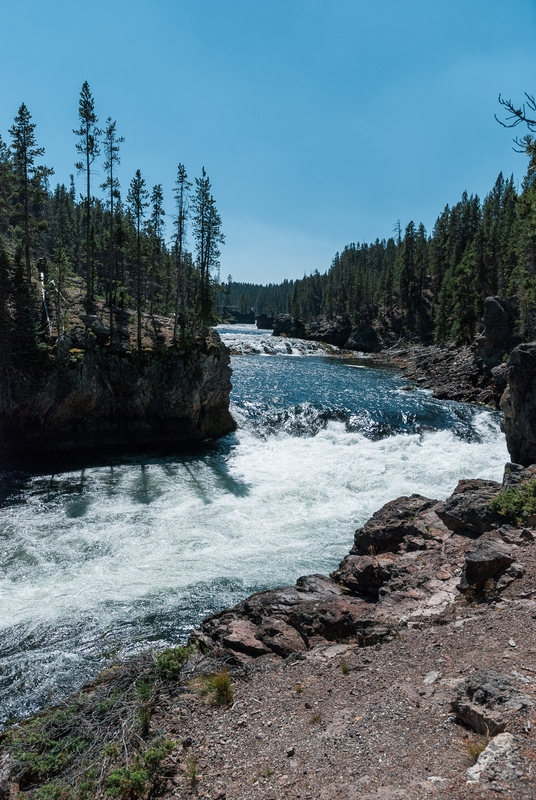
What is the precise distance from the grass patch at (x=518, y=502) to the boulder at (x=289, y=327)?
96.4 metres

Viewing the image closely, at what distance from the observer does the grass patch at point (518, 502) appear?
34.9 feet

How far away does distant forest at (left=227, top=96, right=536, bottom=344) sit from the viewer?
138 feet

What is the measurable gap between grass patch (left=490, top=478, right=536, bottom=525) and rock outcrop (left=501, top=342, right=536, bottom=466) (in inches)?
419

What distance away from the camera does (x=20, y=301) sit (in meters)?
22.3

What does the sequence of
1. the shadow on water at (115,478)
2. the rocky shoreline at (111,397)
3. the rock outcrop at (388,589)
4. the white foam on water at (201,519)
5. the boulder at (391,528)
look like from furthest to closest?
the rocky shoreline at (111,397), the shadow on water at (115,478), the white foam on water at (201,519), the boulder at (391,528), the rock outcrop at (388,589)

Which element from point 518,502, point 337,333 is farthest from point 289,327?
point 518,502

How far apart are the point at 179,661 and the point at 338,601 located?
3.85m

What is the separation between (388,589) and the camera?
9.94 meters

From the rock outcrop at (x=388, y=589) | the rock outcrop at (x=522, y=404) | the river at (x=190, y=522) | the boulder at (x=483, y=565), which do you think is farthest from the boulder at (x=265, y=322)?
the boulder at (x=483, y=565)

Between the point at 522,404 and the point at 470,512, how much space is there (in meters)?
11.8

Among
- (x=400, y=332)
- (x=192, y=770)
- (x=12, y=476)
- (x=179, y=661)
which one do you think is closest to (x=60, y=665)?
(x=179, y=661)

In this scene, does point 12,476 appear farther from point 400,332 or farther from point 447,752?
point 400,332

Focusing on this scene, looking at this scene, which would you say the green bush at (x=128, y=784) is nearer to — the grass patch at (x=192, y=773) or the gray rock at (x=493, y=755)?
the grass patch at (x=192, y=773)

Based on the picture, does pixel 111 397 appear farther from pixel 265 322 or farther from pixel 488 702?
pixel 265 322
